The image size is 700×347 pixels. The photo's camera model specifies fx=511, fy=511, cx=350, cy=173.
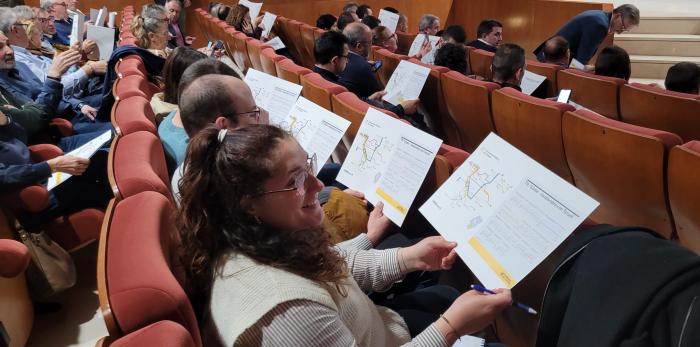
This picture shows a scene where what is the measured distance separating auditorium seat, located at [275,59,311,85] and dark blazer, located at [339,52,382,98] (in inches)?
10.4

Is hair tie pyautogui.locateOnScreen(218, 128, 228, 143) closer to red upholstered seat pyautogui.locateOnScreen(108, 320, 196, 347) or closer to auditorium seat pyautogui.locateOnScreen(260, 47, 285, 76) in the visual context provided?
red upholstered seat pyautogui.locateOnScreen(108, 320, 196, 347)

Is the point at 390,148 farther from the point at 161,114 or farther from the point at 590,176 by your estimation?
the point at 161,114

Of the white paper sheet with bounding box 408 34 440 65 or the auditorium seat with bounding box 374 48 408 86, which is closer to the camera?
the auditorium seat with bounding box 374 48 408 86

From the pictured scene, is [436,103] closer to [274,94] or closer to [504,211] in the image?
[274,94]

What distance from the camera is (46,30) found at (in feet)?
15.5

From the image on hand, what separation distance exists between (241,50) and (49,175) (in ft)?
10.0

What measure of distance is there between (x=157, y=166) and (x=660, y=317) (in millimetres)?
1294

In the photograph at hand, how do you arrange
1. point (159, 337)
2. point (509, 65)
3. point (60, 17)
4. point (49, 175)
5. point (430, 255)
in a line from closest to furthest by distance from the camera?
point (159, 337) → point (430, 255) → point (49, 175) → point (509, 65) → point (60, 17)

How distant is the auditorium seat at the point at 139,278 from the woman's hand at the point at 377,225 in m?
0.62

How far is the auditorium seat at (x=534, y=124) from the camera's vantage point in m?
2.07

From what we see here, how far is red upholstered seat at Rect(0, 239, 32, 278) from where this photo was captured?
1.61 m

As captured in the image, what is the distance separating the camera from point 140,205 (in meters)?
1.07

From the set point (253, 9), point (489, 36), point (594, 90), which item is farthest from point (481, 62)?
point (253, 9)

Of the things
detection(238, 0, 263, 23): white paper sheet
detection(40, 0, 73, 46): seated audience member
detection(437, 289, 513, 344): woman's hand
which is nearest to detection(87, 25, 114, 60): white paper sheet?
detection(40, 0, 73, 46): seated audience member
